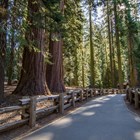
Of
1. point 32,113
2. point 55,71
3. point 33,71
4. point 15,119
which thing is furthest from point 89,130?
point 55,71

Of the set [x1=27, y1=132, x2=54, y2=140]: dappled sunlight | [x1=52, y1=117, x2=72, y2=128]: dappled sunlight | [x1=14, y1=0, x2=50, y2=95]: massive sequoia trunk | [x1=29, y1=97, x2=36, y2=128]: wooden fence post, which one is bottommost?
[x1=27, y1=132, x2=54, y2=140]: dappled sunlight

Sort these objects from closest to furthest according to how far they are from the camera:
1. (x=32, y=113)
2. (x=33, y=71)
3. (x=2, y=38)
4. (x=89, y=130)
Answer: (x=89, y=130) < (x=32, y=113) < (x=2, y=38) < (x=33, y=71)

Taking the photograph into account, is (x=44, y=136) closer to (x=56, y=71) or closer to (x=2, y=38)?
(x=2, y=38)

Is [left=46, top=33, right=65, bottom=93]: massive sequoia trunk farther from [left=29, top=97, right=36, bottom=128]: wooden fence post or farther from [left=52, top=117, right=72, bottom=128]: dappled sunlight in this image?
[left=29, top=97, right=36, bottom=128]: wooden fence post

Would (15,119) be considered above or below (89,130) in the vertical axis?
above

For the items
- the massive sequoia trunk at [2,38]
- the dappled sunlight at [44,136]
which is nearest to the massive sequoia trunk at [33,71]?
the massive sequoia trunk at [2,38]

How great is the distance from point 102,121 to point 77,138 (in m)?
2.97

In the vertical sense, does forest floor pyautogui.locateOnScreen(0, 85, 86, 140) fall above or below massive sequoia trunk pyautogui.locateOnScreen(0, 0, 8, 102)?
below

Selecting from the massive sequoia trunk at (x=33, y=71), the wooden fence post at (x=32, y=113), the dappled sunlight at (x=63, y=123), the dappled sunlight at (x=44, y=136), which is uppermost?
the massive sequoia trunk at (x=33, y=71)

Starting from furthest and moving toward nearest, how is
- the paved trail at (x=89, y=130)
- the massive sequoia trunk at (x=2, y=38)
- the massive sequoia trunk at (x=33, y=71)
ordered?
the massive sequoia trunk at (x=33, y=71) → the massive sequoia trunk at (x=2, y=38) → the paved trail at (x=89, y=130)

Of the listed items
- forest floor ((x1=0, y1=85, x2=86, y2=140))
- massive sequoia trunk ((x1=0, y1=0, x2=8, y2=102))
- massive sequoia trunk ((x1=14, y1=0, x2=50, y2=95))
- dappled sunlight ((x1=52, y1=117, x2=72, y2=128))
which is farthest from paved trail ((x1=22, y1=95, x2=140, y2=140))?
massive sequoia trunk ((x1=14, y1=0, x2=50, y2=95))

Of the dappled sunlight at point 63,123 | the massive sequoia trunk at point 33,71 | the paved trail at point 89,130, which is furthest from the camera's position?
the massive sequoia trunk at point 33,71

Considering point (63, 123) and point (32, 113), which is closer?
point (32, 113)

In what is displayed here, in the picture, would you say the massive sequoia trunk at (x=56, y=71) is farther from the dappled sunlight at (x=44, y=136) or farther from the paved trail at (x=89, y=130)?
the dappled sunlight at (x=44, y=136)
